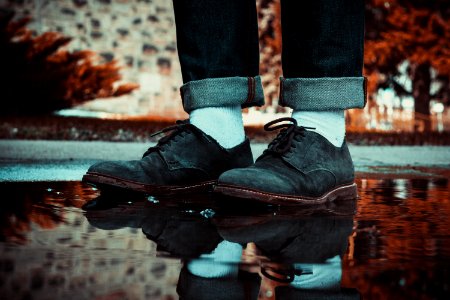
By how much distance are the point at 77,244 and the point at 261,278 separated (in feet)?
0.67

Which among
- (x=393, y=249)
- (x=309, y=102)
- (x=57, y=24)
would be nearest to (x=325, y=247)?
(x=393, y=249)

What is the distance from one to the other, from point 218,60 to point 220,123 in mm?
111

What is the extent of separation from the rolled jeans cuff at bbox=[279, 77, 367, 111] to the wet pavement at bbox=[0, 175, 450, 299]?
0.18 meters

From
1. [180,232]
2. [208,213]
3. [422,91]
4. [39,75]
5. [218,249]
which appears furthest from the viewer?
[422,91]

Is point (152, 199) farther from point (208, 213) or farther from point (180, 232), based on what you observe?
point (180, 232)

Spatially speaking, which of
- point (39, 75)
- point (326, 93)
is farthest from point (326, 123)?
point (39, 75)

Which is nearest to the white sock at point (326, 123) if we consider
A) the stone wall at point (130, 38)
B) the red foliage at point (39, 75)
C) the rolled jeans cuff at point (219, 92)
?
the rolled jeans cuff at point (219, 92)

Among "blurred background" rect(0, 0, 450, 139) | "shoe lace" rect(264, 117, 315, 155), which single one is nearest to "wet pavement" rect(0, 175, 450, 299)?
"shoe lace" rect(264, 117, 315, 155)

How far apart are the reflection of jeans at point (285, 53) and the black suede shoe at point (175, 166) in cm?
7

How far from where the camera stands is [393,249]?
0.64 metres

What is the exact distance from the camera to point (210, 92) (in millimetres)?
1193

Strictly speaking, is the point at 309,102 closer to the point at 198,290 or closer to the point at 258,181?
the point at 258,181

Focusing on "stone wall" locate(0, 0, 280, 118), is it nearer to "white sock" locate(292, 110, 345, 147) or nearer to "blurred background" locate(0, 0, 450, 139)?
"blurred background" locate(0, 0, 450, 139)

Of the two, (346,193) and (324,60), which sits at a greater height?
(324,60)
